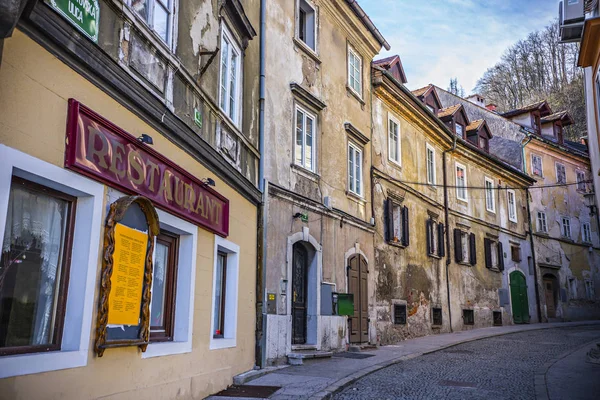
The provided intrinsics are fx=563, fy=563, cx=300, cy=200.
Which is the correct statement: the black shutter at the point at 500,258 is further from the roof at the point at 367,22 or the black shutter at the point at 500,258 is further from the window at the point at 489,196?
the roof at the point at 367,22

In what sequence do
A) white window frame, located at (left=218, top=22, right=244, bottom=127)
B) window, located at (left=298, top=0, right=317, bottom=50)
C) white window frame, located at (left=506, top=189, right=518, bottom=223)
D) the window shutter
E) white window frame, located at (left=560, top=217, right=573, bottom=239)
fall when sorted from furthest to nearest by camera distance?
1. white window frame, located at (left=560, top=217, right=573, bottom=239)
2. white window frame, located at (left=506, top=189, right=518, bottom=223)
3. the window shutter
4. window, located at (left=298, top=0, right=317, bottom=50)
5. white window frame, located at (left=218, top=22, right=244, bottom=127)

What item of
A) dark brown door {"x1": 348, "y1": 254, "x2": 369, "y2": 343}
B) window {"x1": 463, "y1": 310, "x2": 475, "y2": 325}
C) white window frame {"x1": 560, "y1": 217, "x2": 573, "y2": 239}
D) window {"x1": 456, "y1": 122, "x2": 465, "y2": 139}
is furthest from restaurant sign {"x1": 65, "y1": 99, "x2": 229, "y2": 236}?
white window frame {"x1": 560, "y1": 217, "x2": 573, "y2": 239}

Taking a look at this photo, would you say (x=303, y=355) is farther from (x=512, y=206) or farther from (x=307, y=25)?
(x=512, y=206)

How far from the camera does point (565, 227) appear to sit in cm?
3238

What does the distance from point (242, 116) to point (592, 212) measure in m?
31.1

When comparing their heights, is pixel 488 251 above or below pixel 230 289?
above

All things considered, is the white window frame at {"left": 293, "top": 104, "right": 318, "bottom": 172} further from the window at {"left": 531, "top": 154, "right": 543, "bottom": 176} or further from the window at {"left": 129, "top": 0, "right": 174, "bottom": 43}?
the window at {"left": 531, "top": 154, "right": 543, "bottom": 176}

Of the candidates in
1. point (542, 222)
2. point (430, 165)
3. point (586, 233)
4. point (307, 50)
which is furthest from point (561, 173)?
point (307, 50)

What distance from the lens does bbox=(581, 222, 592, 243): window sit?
33.6 m

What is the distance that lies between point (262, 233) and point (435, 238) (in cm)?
1194

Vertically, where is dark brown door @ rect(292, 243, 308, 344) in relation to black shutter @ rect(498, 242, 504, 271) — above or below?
below

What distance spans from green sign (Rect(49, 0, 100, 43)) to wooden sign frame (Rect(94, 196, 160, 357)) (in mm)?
1597

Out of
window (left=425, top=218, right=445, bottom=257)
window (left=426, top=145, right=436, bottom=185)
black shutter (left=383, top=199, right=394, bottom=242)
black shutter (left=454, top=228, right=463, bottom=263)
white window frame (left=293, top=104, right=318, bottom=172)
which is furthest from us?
black shutter (left=454, top=228, right=463, bottom=263)

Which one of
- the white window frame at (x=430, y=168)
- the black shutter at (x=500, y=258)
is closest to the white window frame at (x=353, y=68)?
the white window frame at (x=430, y=168)
